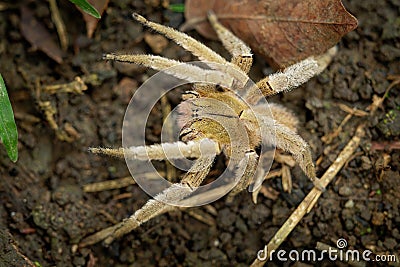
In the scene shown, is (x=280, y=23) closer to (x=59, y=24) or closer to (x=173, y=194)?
(x=173, y=194)

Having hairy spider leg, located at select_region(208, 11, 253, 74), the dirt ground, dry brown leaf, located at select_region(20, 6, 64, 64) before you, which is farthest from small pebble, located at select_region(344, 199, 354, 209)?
dry brown leaf, located at select_region(20, 6, 64, 64)

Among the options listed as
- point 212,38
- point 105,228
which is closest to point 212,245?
point 105,228

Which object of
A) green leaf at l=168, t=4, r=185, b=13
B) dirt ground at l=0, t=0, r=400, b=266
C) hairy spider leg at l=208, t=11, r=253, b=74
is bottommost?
dirt ground at l=0, t=0, r=400, b=266

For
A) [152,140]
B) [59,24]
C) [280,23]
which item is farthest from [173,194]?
[59,24]

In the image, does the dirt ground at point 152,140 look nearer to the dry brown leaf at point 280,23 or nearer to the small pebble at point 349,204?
the small pebble at point 349,204

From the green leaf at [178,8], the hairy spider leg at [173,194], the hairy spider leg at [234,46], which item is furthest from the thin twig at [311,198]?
the green leaf at [178,8]

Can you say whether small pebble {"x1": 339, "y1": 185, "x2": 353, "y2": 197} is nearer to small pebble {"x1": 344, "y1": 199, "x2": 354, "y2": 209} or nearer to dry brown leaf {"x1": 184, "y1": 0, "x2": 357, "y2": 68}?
small pebble {"x1": 344, "y1": 199, "x2": 354, "y2": 209}
